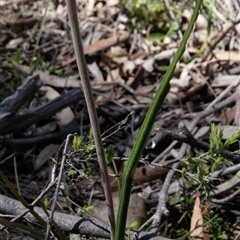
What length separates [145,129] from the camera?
3.57 ft

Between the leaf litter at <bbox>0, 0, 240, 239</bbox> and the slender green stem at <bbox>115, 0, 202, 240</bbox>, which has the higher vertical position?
the slender green stem at <bbox>115, 0, 202, 240</bbox>

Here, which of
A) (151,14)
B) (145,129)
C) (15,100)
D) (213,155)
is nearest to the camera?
(145,129)

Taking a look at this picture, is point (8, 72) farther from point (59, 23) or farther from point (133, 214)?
point (133, 214)

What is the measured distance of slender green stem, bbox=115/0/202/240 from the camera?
994 millimetres

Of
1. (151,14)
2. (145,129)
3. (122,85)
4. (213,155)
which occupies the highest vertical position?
(145,129)

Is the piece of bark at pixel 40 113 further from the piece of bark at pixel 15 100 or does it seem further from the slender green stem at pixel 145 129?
the slender green stem at pixel 145 129

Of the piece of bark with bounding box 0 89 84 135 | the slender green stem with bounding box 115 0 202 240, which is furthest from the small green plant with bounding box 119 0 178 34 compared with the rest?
the slender green stem with bounding box 115 0 202 240

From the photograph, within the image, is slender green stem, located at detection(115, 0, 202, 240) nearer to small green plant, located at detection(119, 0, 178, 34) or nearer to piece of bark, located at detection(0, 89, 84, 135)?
piece of bark, located at detection(0, 89, 84, 135)

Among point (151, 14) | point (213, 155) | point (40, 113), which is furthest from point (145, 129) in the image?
point (151, 14)

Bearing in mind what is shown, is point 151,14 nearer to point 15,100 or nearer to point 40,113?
point 40,113

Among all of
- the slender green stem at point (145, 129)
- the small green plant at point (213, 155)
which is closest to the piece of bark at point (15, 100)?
the small green plant at point (213, 155)

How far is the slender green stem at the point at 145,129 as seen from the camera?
0.99 m

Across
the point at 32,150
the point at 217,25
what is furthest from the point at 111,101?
the point at 217,25

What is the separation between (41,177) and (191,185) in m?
0.62
